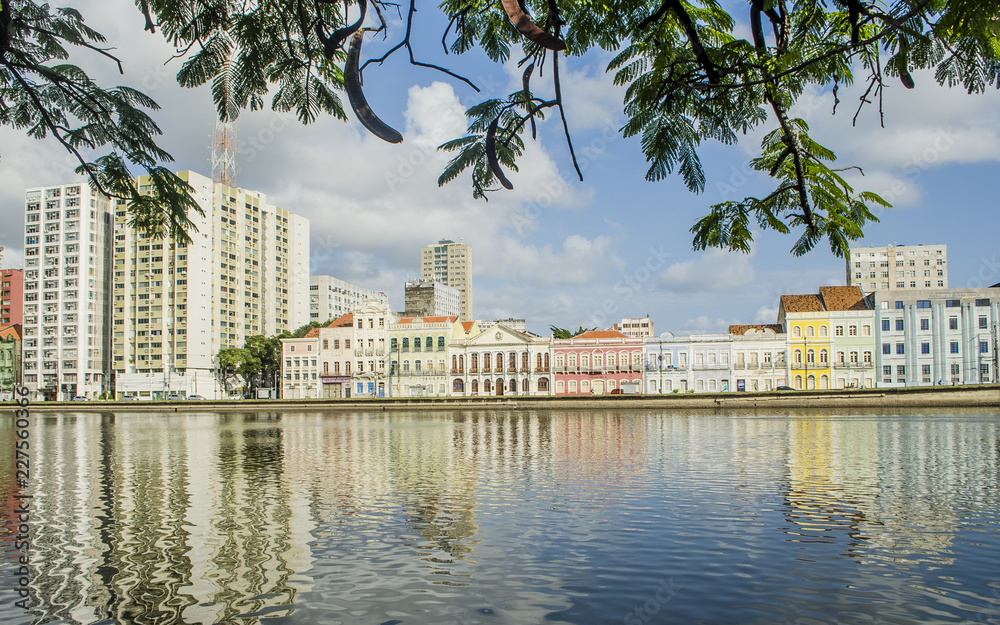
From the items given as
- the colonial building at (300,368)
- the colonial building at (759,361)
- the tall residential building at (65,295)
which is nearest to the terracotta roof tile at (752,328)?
the colonial building at (759,361)

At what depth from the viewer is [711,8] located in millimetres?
3217

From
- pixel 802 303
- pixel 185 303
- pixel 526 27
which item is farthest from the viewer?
pixel 185 303

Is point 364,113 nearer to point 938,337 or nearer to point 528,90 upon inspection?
point 528,90

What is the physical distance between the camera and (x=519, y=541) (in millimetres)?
9852

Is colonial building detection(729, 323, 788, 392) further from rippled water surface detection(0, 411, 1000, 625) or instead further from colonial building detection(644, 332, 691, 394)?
rippled water surface detection(0, 411, 1000, 625)

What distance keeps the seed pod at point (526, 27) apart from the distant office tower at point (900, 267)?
126298 millimetres

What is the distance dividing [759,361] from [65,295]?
87447 millimetres

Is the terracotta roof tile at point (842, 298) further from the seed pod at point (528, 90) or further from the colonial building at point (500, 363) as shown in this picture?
the seed pod at point (528, 90)

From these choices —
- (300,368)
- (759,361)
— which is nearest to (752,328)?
(759,361)

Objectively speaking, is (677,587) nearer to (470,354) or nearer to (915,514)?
(915,514)

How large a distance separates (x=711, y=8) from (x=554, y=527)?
28.4ft

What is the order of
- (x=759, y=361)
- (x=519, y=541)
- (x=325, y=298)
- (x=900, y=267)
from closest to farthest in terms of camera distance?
(x=519, y=541) → (x=759, y=361) → (x=900, y=267) → (x=325, y=298)

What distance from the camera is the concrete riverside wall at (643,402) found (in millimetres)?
52656

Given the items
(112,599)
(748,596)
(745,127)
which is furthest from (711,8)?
(112,599)
